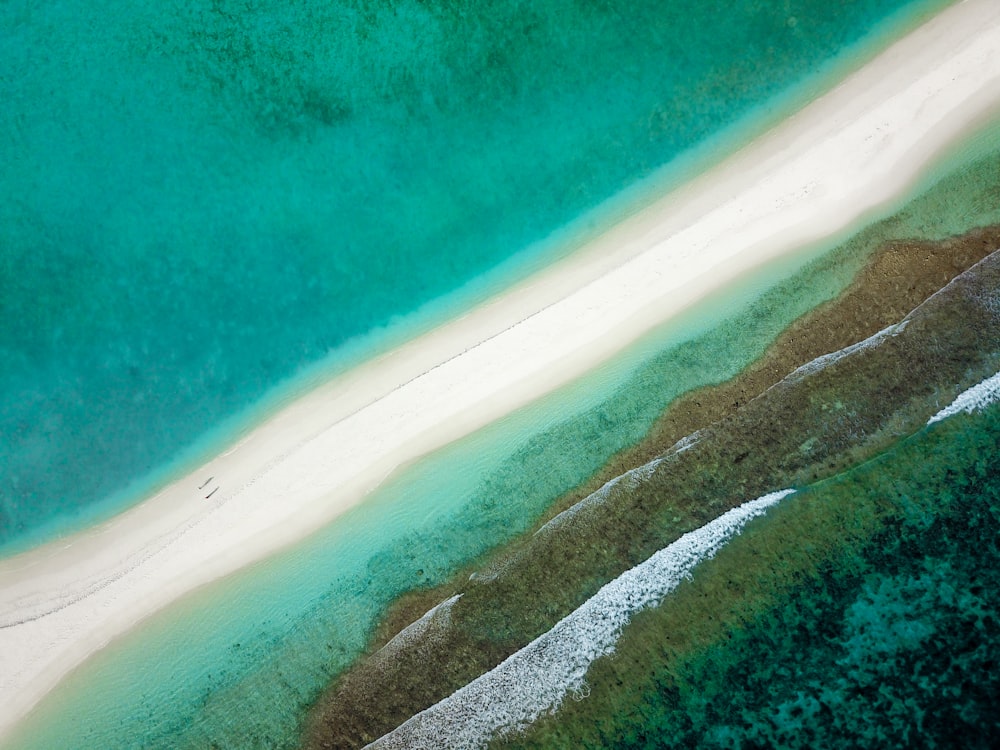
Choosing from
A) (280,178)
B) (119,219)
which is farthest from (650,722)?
(119,219)

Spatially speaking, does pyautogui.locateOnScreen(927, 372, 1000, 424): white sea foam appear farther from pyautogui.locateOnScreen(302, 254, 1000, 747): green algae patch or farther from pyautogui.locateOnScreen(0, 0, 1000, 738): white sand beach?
pyautogui.locateOnScreen(0, 0, 1000, 738): white sand beach

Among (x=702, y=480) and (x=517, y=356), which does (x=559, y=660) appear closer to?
(x=702, y=480)

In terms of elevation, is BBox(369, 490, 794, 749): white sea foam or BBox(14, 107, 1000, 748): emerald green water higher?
BBox(14, 107, 1000, 748): emerald green water

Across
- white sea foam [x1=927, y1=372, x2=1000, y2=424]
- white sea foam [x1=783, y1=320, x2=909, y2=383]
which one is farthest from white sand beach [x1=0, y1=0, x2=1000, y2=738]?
white sea foam [x1=927, y1=372, x2=1000, y2=424]

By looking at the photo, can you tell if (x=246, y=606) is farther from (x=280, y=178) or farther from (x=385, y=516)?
(x=280, y=178)

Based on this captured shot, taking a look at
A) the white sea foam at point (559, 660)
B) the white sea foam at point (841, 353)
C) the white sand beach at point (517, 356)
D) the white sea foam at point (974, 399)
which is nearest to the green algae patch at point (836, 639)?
the white sea foam at point (559, 660)

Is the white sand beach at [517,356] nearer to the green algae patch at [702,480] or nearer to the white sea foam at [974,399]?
the green algae patch at [702,480]

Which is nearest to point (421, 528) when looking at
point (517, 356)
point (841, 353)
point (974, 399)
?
point (517, 356)
